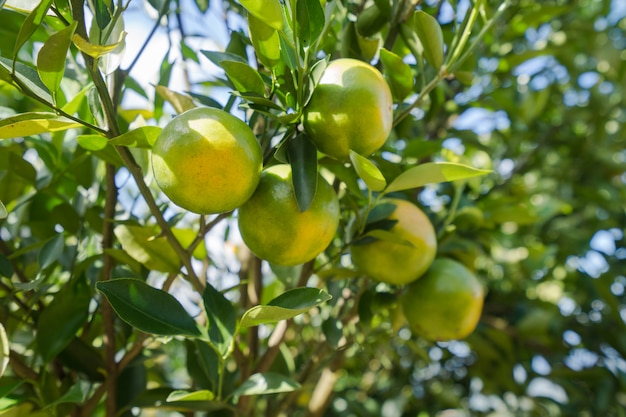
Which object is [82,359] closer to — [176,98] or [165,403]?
[165,403]

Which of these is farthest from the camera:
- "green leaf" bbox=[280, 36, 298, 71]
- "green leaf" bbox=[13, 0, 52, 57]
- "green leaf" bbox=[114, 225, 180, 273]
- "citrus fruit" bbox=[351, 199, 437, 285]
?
"citrus fruit" bbox=[351, 199, 437, 285]

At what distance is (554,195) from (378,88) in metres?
1.26

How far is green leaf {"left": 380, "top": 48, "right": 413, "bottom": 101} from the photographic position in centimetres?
64

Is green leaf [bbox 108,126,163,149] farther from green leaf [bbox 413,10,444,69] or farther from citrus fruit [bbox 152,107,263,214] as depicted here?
green leaf [bbox 413,10,444,69]

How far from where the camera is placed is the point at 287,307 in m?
0.53

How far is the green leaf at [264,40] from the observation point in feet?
1.78

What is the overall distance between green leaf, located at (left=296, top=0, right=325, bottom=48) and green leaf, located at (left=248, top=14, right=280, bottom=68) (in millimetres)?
24

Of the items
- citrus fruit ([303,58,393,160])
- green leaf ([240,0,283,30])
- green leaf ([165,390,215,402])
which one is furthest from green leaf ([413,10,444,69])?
green leaf ([165,390,215,402])

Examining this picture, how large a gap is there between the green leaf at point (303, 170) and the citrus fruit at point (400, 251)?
0.69 feet

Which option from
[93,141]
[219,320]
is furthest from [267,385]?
[93,141]

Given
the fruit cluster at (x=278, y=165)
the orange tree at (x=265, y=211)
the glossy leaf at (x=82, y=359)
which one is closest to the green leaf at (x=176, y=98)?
the orange tree at (x=265, y=211)

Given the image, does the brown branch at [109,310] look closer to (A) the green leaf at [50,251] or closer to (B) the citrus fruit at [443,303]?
(A) the green leaf at [50,251]

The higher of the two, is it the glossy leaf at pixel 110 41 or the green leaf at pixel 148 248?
the glossy leaf at pixel 110 41

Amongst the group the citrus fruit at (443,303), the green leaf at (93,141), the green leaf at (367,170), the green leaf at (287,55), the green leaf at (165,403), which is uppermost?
the green leaf at (287,55)
